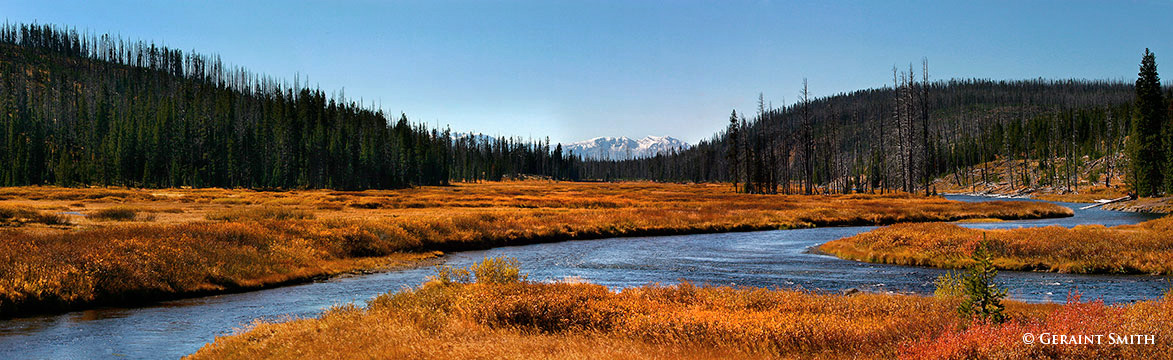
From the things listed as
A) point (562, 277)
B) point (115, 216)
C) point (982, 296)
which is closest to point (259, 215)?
point (115, 216)

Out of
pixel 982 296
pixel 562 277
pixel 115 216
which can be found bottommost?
pixel 562 277

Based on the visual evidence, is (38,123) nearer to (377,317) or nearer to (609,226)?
(609,226)

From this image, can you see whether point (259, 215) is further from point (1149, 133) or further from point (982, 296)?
point (1149, 133)

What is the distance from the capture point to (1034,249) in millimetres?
25406

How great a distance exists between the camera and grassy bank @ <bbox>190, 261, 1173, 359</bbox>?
8836 mm

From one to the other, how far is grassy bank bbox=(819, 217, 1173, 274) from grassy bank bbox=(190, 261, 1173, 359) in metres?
11.8

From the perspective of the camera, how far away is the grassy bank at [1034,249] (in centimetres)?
2303

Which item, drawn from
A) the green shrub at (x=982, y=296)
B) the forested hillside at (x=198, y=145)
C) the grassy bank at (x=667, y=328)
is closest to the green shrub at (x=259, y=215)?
the grassy bank at (x=667, y=328)

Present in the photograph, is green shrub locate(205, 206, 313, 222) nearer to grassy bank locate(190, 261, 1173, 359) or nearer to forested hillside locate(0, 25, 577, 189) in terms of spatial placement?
grassy bank locate(190, 261, 1173, 359)

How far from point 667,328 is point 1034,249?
73.3 ft

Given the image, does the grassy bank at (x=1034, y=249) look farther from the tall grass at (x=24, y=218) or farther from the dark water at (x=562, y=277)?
the tall grass at (x=24, y=218)

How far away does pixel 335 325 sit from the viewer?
1266 centimetres

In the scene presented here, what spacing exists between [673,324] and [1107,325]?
6358 mm

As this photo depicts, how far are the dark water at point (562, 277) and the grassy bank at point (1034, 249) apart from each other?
1.32 meters
